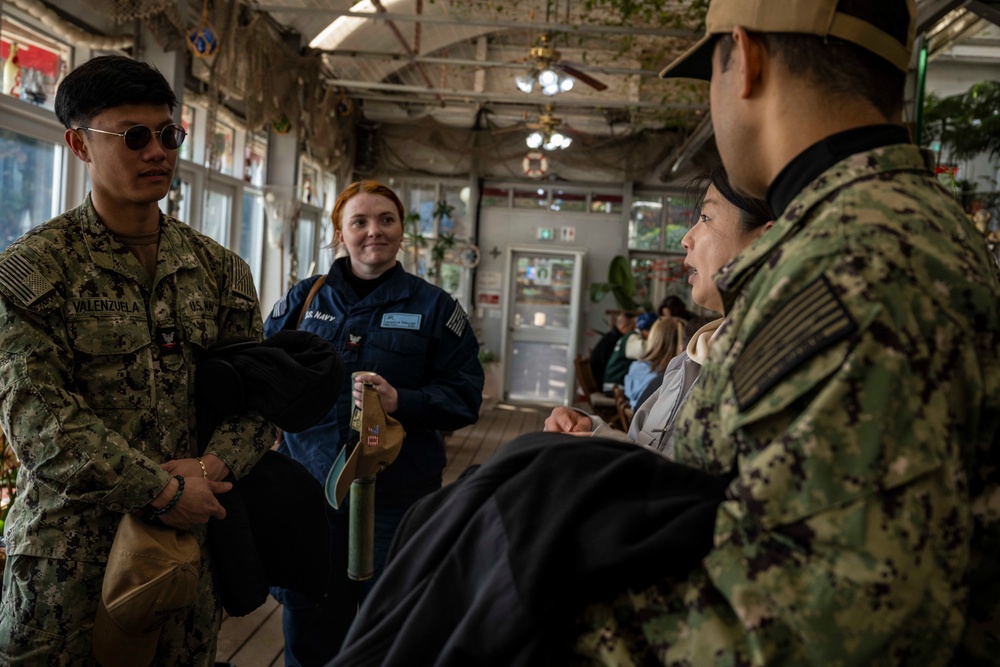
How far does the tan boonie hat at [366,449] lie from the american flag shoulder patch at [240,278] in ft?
1.39

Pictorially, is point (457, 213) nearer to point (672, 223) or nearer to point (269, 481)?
point (672, 223)

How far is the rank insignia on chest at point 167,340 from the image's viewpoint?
67.4 inches

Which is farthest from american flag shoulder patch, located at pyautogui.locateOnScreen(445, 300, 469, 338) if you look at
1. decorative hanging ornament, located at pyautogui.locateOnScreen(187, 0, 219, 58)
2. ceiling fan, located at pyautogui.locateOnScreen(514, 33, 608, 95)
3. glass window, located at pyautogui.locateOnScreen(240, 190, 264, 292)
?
glass window, located at pyautogui.locateOnScreen(240, 190, 264, 292)

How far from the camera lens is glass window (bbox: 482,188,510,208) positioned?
42.2 ft

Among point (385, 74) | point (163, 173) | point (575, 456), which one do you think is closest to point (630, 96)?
point (385, 74)

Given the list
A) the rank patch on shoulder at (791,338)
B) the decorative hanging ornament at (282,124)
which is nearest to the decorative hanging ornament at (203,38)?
the decorative hanging ornament at (282,124)

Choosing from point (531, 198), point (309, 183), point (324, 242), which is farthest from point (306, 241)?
point (531, 198)

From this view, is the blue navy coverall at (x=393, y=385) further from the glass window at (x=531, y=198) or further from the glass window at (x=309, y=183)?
the glass window at (x=531, y=198)

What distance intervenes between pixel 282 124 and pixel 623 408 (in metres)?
4.83

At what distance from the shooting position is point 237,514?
179 cm

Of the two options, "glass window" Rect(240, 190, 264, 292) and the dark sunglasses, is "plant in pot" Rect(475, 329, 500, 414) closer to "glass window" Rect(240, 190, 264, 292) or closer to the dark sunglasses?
"glass window" Rect(240, 190, 264, 292)

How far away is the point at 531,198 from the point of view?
42.2ft

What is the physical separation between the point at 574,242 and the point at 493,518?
475 inches

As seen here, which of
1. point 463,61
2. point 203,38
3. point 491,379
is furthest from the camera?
point 491,379
